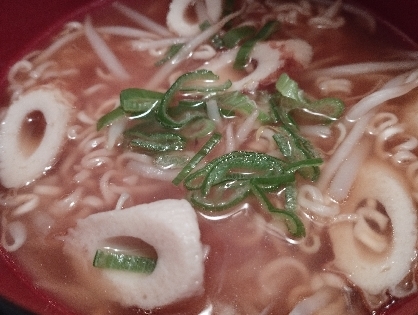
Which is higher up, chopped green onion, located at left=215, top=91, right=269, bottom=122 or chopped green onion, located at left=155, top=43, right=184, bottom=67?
chopped green onion, located at left=155, top=43, right=184, bottom=67

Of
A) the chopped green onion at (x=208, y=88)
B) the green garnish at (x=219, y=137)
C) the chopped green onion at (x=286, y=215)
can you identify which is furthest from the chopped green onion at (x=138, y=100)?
the chopped green onion at (x=286, y=215)

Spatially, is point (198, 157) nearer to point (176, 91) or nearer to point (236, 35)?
point (176, 91)

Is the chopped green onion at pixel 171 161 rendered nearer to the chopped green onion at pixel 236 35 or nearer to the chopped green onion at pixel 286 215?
the chopped green onion at pixel 286 215

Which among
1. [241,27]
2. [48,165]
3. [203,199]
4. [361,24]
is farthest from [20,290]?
[361,24]

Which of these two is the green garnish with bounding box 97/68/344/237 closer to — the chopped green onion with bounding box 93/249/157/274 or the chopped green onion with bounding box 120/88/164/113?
the chopped green onion with bounding box 120/88/164/113

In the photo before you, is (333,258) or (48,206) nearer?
(333,258)

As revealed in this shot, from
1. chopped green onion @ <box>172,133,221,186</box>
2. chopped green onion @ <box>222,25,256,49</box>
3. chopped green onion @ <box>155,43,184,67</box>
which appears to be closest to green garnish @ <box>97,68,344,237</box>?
chopped green onion @ <box>172,133,221,186</box>

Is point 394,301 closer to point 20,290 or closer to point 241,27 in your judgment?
point 20,290

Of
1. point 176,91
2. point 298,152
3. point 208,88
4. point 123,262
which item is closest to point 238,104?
point 208,88
